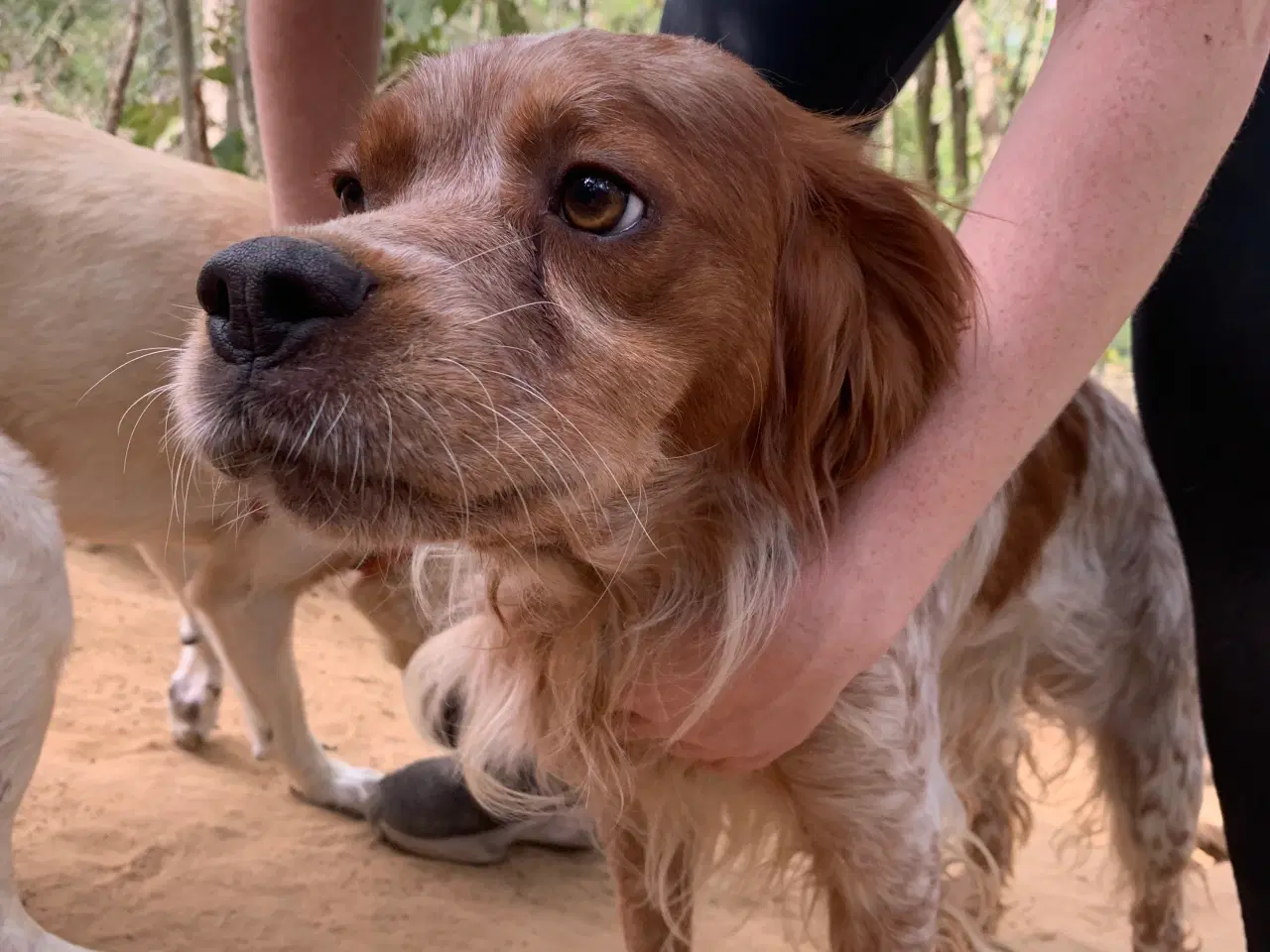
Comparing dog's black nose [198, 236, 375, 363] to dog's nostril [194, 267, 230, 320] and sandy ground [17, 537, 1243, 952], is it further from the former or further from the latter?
sandy ground [17, 537, 1243, 952]

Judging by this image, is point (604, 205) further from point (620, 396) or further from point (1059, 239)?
point (1059, 239)

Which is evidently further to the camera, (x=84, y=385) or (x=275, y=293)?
(x=84, y=385)

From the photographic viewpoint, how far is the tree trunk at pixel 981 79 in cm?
573

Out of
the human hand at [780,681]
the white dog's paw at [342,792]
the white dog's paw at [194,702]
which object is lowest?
the white dog's paw at [194,702]

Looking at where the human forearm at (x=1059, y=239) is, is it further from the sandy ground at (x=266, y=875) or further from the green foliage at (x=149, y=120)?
the green foliage at (x=149, y=120)

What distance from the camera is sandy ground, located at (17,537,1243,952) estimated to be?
2172 millimetres

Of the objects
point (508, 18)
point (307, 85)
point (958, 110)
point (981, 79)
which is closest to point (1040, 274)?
point (307, 85)

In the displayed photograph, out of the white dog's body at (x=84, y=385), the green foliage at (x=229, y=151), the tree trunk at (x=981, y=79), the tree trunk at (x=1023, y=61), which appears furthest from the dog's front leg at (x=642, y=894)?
the tree trunk at (x=981, y=79)

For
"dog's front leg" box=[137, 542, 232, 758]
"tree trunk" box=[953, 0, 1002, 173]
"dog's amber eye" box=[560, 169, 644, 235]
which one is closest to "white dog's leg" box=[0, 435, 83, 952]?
"dog's front leg" box=[137, 542, 232, 758]

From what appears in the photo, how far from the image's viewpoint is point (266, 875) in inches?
92.2

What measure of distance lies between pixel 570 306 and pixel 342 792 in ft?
6.22

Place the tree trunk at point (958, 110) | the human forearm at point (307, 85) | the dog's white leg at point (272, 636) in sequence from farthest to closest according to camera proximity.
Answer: the tree trunk at point (958, 110) → the dog's white leg at point (272, 636) → the human forearm at point (307, 85)

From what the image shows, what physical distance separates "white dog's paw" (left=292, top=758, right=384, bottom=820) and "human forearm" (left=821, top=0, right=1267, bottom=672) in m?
1.80

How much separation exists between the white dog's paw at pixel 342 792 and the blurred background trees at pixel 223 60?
2.66 metres
